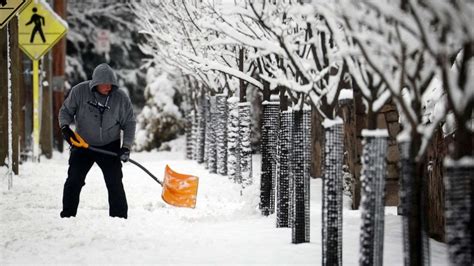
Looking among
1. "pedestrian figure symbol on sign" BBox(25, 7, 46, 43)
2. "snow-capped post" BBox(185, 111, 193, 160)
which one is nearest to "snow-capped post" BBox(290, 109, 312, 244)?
"pedestrian figure symbol on sign" BBox(25, 7, 46, 43)

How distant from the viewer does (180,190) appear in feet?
31.7

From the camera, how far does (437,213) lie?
769cm

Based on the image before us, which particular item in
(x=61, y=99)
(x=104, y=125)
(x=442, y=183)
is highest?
(x=61, y=99)

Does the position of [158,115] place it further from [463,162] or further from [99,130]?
[463,162]

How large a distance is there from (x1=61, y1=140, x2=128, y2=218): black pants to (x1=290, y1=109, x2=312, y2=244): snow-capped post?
196cm

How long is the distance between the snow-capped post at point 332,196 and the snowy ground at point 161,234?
467 mm

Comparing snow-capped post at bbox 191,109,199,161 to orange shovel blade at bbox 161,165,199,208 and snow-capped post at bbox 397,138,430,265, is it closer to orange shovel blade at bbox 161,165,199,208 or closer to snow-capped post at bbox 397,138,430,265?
orange shovel blade at bbox 161,165,199,208

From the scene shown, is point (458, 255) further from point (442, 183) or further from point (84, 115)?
point (84, 115)

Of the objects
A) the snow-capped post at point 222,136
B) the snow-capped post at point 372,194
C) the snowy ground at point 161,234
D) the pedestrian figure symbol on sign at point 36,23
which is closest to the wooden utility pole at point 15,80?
the pedestrian figure symbol on sign at point 36,23

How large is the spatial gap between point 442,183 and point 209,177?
760 cm

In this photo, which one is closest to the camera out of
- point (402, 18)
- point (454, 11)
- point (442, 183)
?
point (454, 11)

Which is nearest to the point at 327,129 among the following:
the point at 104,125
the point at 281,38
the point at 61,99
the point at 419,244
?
the point at 281,38

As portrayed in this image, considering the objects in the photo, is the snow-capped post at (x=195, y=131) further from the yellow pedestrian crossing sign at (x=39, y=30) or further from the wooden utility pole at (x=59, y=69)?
the yellow pedestrian crossing sign at (x=39, y=30)

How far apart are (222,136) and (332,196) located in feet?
30.1
